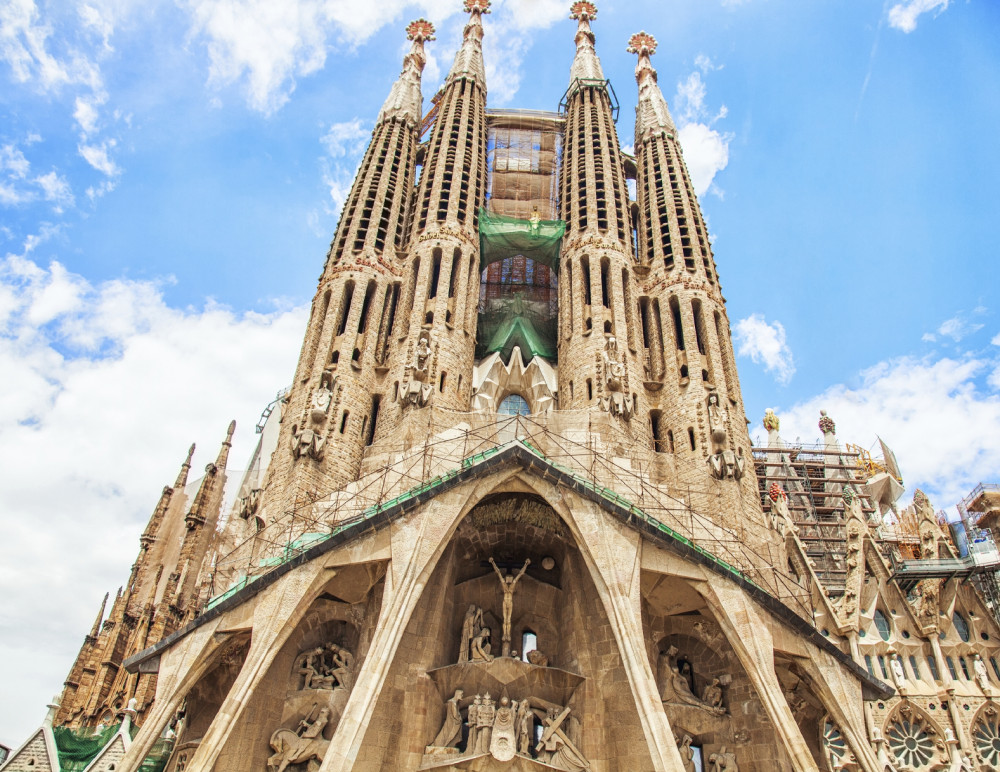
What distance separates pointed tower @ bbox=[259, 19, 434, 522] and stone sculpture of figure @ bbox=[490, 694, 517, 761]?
754 cm

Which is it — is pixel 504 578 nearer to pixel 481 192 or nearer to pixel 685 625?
pixel 685 625

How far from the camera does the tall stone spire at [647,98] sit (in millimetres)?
36219

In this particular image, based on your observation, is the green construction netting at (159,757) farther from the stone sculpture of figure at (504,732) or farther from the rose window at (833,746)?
the rose window at (833,746)

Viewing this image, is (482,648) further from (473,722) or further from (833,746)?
(833,746)

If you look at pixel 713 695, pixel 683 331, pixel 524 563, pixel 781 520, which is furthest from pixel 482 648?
pixel 683 331

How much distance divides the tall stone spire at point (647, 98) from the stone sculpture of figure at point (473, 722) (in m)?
27.0

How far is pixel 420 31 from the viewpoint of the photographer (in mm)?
42031

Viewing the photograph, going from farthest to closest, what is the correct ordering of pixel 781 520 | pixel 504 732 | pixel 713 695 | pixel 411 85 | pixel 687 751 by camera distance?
pixel 411 85 < pixel 781 520 < pixel 713 695 < pixel 687 751 < pixel 504 732

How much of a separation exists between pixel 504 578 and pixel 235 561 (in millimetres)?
7456

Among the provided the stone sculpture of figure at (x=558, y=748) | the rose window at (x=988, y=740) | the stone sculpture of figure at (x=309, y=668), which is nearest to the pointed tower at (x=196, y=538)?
the stone sculpture of figure at (x=309, y=668)

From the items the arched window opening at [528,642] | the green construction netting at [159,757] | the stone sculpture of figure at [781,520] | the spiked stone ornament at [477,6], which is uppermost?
the spiked stone ornament at [477,6]

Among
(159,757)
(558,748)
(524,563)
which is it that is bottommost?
(159,757)

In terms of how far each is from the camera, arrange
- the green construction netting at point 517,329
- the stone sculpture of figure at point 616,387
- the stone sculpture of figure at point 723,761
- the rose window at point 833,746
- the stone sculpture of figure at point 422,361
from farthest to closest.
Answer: the green construction netting at point 517,329 → the stone sculpture of figure at point 422,361 → the stone sculpture of figure at point 616,387 → the rose window at point 833,746 → the stone sculpture of figure at point 723,761

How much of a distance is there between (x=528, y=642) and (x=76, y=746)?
11.8m
